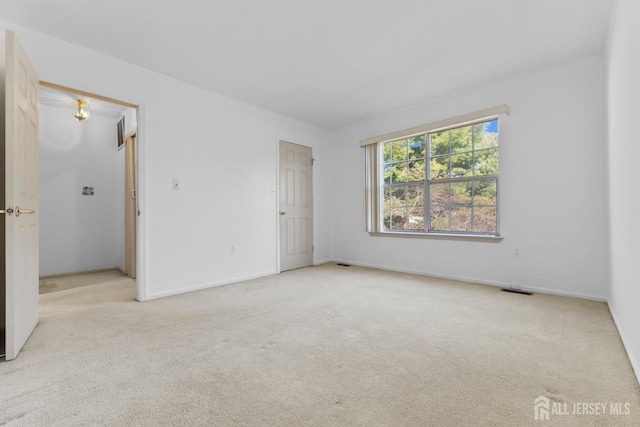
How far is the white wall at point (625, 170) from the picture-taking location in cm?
160

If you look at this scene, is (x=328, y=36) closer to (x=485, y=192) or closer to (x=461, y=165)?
(x=461, y=165)

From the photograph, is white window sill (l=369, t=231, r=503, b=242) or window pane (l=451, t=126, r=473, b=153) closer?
white window sill (l=369, t=231, r=503, b=242)

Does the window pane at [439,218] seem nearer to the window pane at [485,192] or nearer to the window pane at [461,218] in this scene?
the window pane at [461,218]

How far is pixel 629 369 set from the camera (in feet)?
5.44

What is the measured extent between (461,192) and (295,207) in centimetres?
255

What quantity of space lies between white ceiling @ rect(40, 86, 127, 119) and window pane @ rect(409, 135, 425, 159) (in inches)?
177

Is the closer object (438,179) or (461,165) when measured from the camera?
(461,165)

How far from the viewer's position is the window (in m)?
3.77

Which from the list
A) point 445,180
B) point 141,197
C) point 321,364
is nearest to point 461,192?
point 445,180

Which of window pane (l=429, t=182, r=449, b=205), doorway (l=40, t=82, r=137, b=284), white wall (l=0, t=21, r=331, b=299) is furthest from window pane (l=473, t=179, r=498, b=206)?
doorway (l=40, t=82, r=137, b=284)

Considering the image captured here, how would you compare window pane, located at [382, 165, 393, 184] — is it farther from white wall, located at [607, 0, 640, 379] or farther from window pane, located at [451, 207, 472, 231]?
white wall, located at [607, 0, 640, 379]

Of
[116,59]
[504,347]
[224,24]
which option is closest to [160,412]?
[504,347]

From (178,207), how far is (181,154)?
0.64 m

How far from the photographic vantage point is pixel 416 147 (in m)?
4.49
